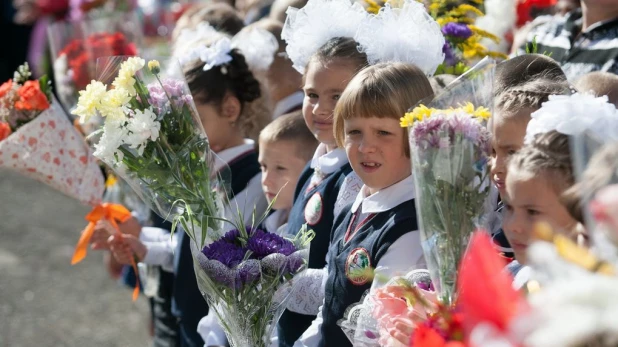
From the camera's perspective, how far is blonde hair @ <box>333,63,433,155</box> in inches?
105

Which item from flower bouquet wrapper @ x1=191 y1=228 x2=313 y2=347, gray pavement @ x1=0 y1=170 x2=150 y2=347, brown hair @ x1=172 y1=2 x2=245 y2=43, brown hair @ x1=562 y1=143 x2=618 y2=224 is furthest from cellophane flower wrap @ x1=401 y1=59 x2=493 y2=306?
gray pavement @ x1=0 y1=170 x2=150 y2=347

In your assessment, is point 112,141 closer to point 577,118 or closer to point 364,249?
point 364,249

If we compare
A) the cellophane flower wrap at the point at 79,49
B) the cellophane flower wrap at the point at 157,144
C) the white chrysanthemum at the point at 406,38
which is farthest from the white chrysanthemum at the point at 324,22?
the cellophane flower wrap at the point at 79,49

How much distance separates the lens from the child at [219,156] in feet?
13.0

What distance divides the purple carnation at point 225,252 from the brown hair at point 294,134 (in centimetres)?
100

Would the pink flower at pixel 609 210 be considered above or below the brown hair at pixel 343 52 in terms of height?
above

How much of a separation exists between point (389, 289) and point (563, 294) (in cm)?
107

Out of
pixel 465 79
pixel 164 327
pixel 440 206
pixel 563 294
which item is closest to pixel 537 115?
pixel 465 79

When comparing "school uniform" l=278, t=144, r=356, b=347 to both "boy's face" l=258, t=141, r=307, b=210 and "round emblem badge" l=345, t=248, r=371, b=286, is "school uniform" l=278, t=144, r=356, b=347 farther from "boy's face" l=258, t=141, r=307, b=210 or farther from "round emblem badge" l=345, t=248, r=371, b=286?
"round emblem badge" l=345, t=248, r=371, b=286

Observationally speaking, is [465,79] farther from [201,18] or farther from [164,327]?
[201,18]

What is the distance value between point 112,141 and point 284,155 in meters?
1.03

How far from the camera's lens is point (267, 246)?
266 centimetres

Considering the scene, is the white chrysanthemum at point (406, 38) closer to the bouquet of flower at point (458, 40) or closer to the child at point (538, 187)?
the bouquet of flower at point (458, 40)

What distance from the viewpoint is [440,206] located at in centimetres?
202
